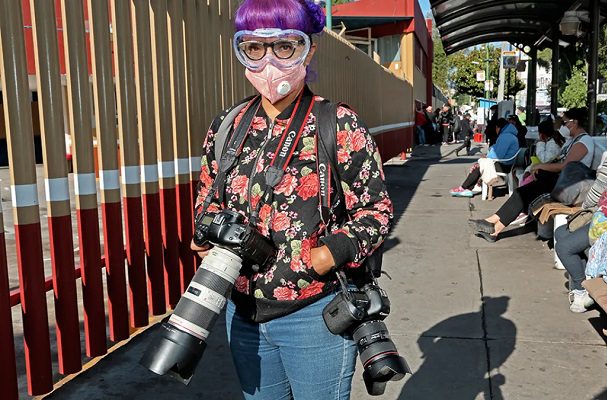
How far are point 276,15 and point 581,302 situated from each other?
3.83 meters

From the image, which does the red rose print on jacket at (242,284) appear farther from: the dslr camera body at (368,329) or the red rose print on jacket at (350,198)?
A: the red rose print on jacket at (350,198)

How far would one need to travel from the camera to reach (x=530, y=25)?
14.0 meters

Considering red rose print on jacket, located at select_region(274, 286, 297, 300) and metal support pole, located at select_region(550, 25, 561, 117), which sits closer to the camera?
red rose print on jacket, located at select_region(274, 286, 297, 300)

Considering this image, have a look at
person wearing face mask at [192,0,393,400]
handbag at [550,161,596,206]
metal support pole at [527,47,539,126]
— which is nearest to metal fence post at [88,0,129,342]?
person wearing face mask at [192,0,393,400]

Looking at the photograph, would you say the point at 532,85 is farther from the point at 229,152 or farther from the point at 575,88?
the point at 575,88

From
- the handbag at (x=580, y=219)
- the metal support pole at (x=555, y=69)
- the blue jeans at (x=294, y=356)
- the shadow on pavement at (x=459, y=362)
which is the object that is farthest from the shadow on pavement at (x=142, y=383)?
the metal support pole at (x=555, y=69)

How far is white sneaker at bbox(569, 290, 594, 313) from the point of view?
192 inches

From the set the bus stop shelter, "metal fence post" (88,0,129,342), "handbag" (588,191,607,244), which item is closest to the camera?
"metal fence post" (88,0,129,342)

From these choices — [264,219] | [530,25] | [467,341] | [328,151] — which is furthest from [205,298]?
[530,25]

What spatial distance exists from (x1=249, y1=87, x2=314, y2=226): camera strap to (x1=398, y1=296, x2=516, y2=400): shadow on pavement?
6.71 feet

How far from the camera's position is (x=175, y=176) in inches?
173

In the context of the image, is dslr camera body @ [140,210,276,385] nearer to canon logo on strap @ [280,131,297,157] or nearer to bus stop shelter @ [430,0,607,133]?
canon logo on strap @ [280,131,297,157]

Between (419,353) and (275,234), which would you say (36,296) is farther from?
(419,353)

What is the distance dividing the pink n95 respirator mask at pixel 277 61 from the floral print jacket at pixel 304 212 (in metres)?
0.11
